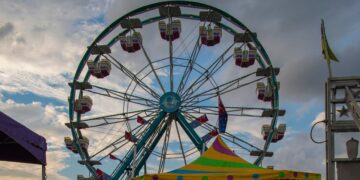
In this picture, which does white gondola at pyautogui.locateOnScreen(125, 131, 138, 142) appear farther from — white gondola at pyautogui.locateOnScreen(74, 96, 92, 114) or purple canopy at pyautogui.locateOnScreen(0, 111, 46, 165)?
purple canopy at pyautogui.locateOnScreen(0, 111, 46, 165)

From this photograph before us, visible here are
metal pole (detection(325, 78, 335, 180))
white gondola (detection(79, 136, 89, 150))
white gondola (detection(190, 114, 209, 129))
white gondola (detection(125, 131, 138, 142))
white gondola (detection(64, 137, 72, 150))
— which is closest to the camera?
metal pole (detection(325, 78, 335, 180))

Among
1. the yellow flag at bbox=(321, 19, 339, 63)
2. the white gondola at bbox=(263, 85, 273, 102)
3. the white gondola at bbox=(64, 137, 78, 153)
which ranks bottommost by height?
the yellow flag at bbox=(321, 19, 339, 63)

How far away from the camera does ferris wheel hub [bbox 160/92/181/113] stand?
70.7 ft

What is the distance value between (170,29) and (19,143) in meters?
14.0

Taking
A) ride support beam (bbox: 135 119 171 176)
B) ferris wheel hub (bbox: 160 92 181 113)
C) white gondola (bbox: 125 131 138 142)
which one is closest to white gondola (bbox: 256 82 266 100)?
ferris wheel hub (bbox: 160 92 181 113)

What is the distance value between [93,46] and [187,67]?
14.4 ft

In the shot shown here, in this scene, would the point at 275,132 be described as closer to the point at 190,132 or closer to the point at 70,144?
the point at 190,132

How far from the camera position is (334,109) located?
6.96 metres

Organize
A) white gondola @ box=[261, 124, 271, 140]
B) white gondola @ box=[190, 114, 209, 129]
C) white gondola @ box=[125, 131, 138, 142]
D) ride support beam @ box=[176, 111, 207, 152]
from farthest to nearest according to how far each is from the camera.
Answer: white gondola @ box=[125, 131, 138, 142] < white gondola @ box=[261, 124, 271, 140] < white gondola @ box=[190, 114, 209, 129] < ride support beam @ box=[176, 111, 207, 152]

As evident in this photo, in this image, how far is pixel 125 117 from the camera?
2231cm

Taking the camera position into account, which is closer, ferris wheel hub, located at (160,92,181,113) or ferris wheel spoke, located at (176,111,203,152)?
ferris wheel spoke, located at (176,111,203,152)

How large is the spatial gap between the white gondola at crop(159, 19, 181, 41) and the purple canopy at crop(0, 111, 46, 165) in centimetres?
1284

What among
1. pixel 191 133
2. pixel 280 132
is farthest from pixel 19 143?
pixel 280 132

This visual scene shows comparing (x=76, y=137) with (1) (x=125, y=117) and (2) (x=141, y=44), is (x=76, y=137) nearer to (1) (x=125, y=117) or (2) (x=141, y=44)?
(1) (x=125, y=117)
